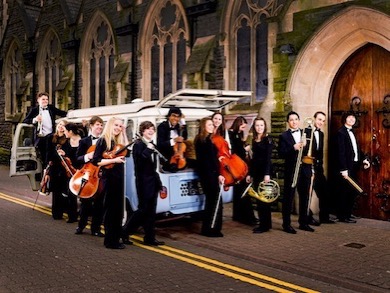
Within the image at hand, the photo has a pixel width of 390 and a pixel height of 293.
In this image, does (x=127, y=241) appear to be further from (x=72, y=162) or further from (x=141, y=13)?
(x=141, y=13)

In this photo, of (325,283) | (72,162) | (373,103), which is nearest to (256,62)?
(373,103)

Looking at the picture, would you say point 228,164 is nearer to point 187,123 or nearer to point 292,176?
point 292,176

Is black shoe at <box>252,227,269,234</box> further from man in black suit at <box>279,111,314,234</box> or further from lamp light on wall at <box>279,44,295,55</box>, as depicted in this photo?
lamp light on wall at <box>279,44,295,55</box>

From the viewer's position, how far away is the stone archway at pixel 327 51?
915 cm

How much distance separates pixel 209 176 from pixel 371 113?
370 cm

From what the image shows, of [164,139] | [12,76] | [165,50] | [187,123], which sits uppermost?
[12,76]

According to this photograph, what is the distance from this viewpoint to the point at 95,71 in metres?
17.9

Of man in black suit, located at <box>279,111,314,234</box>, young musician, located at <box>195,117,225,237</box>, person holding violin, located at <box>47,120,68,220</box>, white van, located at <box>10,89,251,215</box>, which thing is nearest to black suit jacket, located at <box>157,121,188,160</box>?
white van, located at <box>10,89,251,215</box>

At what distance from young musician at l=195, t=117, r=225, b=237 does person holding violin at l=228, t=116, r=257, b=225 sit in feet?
3.13

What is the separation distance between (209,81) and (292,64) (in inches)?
111

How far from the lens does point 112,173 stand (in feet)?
23.1

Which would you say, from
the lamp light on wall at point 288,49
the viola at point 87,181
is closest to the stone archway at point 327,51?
the lamp light on wall at point 288,49

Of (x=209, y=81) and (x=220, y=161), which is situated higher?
(x=209, y=81)

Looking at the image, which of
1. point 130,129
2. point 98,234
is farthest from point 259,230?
point 130,129
